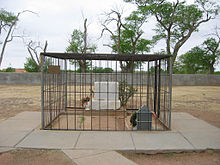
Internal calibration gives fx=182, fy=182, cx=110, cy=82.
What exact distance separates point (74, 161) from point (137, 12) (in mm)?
25634

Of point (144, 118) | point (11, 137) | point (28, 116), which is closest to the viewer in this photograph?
point (11, 137)

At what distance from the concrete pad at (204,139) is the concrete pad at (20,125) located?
453cm

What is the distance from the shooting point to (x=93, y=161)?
362cm

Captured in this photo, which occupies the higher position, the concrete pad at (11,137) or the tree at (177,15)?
the tree at (177,15)

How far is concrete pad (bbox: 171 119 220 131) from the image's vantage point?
562cm

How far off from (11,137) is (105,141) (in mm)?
2457

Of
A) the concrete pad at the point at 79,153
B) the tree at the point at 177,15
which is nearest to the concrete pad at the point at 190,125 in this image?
the concrete pad at the point at 79,153

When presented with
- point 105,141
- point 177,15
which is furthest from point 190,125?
point 177,15

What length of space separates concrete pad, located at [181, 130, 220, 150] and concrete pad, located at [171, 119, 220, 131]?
0.31m

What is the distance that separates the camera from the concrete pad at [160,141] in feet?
13.8

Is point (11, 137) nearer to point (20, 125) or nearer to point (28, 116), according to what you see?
point (20, 125)

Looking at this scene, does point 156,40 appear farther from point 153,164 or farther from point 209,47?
point 153,164

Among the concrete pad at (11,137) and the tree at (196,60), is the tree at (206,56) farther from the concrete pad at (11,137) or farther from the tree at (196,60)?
the concrete pad at (11,137)

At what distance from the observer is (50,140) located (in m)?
4.55
